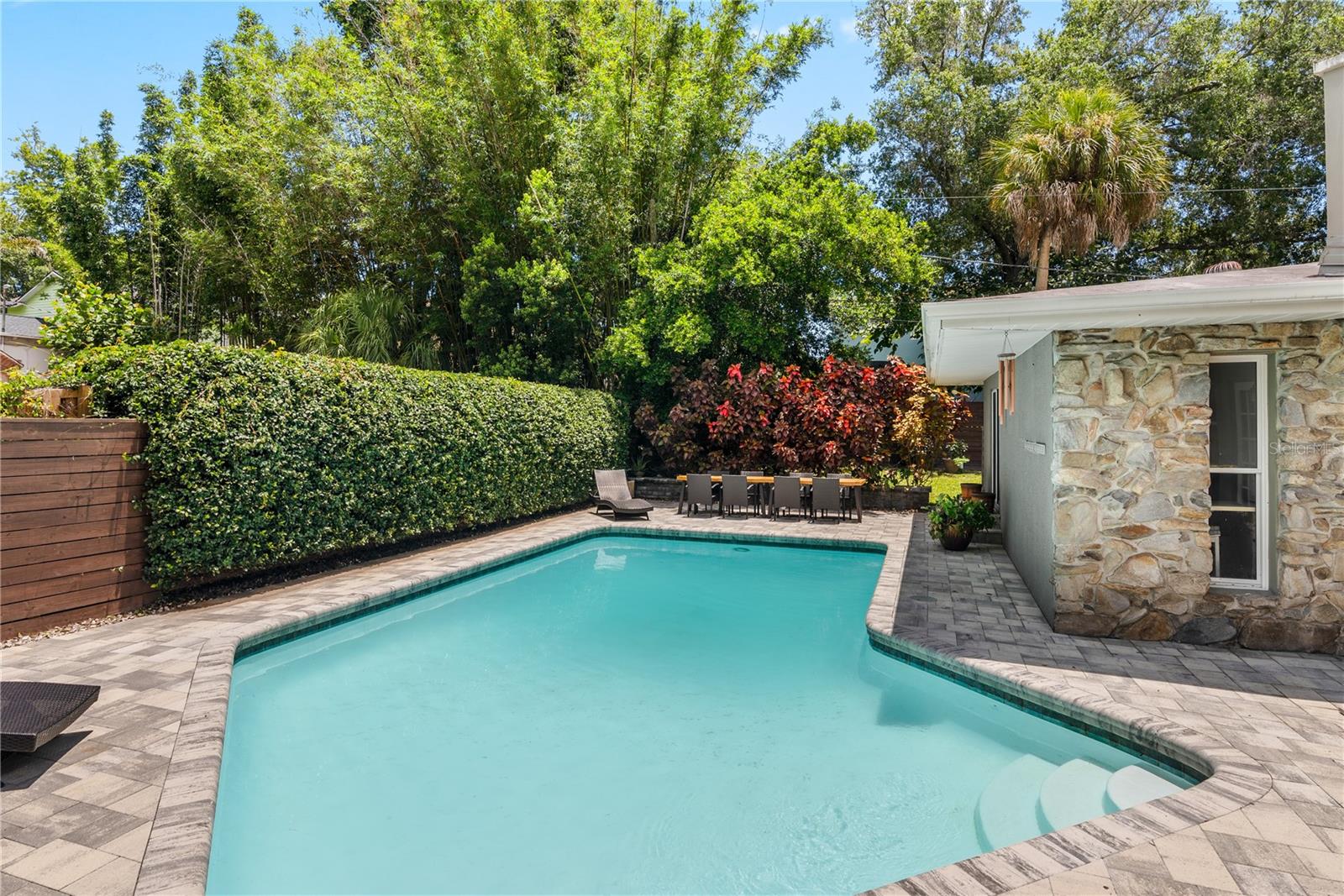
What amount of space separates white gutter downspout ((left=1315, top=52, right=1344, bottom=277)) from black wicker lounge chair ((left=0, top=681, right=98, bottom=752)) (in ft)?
27.7

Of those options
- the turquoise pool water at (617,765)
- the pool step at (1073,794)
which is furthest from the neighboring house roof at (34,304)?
the pool step at (1073,794)

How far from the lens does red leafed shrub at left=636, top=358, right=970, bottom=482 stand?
1332 cm

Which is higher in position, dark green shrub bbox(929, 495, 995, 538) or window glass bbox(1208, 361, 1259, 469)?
window glass bbox(1208, 361, 1259, 469)

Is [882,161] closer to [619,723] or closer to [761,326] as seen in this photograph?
[761,326]

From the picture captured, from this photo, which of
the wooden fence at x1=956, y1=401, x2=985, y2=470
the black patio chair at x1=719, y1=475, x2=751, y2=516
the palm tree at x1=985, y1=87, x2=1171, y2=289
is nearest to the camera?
the black patio chair at x1=719, y1=475, x2=751, y2=516

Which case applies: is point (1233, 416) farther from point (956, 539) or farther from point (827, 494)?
point (827, 494)

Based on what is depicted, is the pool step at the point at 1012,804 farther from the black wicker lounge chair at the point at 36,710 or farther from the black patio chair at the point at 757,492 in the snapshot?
the black patio chair at the point at 757,492

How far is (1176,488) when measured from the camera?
5.34 metres

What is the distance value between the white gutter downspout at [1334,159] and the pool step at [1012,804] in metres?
4.28

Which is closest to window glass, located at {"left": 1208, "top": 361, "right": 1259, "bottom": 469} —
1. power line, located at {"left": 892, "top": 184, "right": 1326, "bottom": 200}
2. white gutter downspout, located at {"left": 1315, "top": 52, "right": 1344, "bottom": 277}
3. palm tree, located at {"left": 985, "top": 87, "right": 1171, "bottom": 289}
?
white gutter downspout, located at {"left": 1315, "top": 52, "right": 1344, "bottom": 277}

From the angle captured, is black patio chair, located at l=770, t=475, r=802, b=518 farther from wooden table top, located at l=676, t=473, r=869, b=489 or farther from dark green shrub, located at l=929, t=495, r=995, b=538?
dark green shrub, located at l=929, t=495, r=995, b=538

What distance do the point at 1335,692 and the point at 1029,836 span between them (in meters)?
2.70

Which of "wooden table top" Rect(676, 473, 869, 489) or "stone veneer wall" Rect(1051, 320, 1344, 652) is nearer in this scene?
"stone veneer wall" Rect(1051, 320, 1344, 652)

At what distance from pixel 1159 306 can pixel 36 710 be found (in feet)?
22.7
